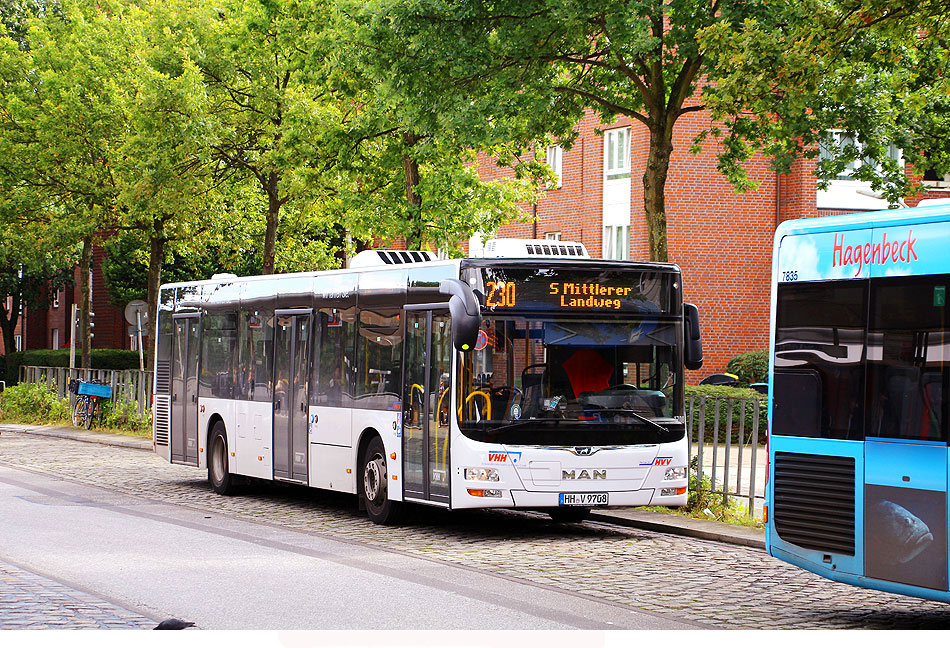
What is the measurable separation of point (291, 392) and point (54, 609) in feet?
26.5

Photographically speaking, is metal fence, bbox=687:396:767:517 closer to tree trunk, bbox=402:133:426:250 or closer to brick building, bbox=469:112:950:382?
tree trunk, bbox=402:133:426:250

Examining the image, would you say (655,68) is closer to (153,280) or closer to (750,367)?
(750,367)

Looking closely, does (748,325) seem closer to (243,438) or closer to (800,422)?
(243,438)

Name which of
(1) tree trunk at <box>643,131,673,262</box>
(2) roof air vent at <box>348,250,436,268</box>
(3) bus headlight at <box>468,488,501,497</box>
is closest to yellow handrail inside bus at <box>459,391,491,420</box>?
(3) bus headlight at <box>468,488,501,497</box>

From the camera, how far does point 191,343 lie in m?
19.9

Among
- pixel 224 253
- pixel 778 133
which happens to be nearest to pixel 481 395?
pixel 778 133

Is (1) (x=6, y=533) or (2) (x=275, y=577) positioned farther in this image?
(1) (x=6, y=533)

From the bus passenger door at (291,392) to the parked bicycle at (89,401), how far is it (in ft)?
56.8

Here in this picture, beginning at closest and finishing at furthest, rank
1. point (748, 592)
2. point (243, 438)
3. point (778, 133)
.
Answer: point (748, 592)
point (778, 133)
point (243, 438)

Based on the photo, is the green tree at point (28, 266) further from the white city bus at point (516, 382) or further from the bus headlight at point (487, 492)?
Result: the bus headlight at point (487, 492)

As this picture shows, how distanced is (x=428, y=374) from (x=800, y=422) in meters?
5.52

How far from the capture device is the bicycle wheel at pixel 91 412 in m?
34.0

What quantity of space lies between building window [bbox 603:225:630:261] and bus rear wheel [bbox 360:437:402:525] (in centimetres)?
2278

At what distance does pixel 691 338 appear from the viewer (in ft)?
46.4
